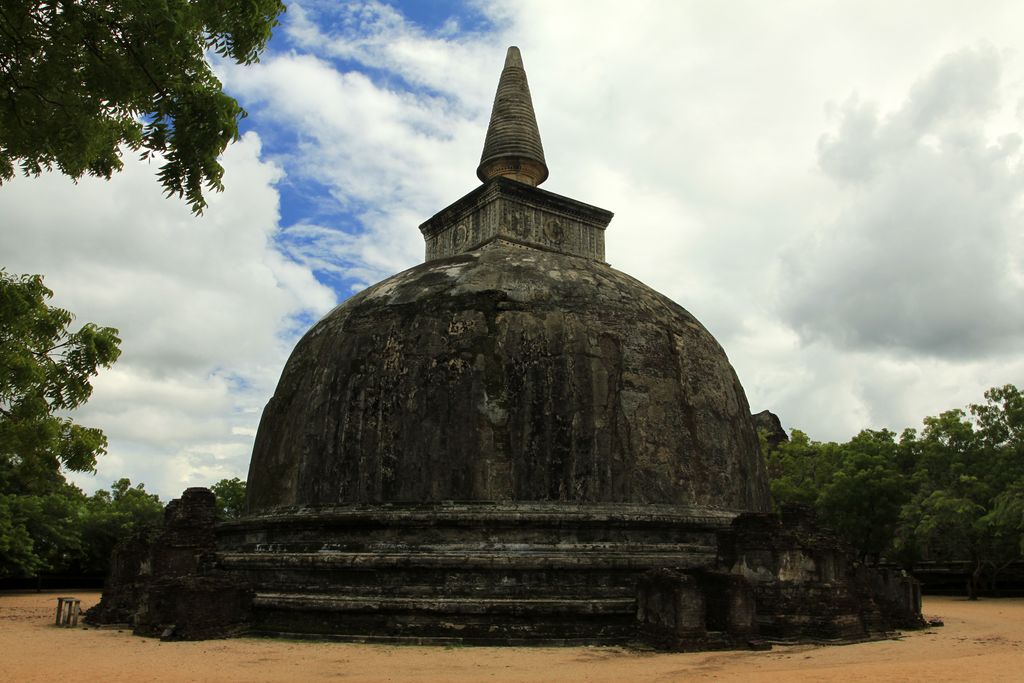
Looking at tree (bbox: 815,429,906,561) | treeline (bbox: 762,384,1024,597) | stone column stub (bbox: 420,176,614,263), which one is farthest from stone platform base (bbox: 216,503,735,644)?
tree (bbox: 815,429,906,561)

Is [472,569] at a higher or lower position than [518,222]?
lower

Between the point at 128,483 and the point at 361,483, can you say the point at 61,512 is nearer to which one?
the point at 128,483

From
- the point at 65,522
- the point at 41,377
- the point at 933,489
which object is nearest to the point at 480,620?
the point at 41,377

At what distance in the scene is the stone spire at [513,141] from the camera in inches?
765

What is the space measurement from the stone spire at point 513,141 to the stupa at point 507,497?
5.91 metres

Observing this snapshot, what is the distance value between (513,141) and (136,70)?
1463cm

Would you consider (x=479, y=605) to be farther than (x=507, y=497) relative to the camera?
No

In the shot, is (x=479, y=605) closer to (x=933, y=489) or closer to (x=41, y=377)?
(x=41, y=377)

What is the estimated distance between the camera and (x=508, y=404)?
37.9 ft

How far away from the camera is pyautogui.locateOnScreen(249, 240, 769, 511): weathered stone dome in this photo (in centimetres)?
1138

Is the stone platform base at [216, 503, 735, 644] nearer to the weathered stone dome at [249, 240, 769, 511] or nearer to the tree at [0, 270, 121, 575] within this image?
the weathered stone dome at [249, 240, 769, 511]

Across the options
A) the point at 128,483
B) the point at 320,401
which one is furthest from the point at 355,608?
the point at 128,483

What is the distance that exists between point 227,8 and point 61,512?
86.4 feet

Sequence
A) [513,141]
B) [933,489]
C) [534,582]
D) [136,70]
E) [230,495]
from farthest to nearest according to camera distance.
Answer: [230,495] < [933,489] < [513,141] < [534,582] < [136,70]
